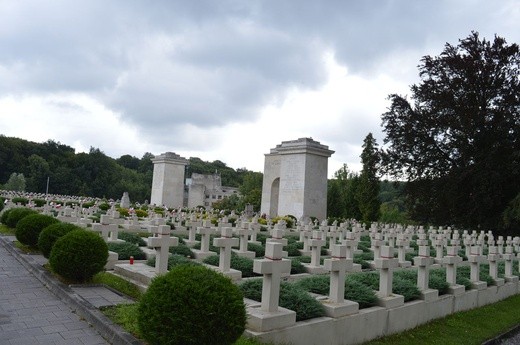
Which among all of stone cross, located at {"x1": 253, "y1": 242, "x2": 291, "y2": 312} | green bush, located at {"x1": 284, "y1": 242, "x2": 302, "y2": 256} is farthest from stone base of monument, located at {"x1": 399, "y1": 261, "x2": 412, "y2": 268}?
stone cross, located at {"x1": 253, "y1": 242, "x2": 291, "y2": 312}

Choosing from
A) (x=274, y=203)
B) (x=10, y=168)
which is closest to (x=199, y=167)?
(x=10, y=168)

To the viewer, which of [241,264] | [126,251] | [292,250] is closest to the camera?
[241,264]

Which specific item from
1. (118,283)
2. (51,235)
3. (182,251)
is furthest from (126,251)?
(118,283)

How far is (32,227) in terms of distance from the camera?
10.4 m

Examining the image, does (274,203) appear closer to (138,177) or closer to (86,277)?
(86,277)

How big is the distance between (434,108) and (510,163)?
4757 mm

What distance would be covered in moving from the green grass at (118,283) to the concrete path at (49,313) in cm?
25

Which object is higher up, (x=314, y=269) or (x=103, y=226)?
(x=103, y=226)

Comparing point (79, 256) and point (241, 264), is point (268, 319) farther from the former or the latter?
point (241, 264)

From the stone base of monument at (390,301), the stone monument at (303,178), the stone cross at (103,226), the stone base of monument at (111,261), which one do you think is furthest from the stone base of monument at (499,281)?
the stone monument at (303,178)

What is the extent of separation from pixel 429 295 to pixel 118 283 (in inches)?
207

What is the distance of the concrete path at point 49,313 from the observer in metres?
4.74

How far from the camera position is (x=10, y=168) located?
7238cm

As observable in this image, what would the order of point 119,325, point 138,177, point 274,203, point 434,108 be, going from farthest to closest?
point 138,177 → point 274,203 → point 434,108 → point 119,325
